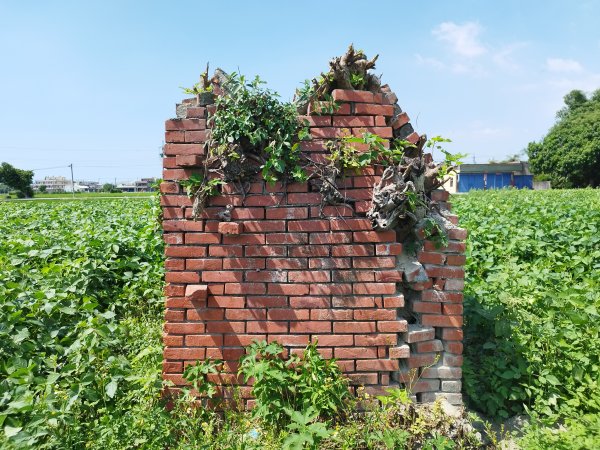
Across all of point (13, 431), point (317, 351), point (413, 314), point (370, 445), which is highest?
point (413, 314)

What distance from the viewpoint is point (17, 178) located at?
5266cm

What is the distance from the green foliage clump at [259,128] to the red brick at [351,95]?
335 mm

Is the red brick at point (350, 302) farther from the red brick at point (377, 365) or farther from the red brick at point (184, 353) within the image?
the red brick at point (184, 353)

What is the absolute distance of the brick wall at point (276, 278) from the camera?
9.76ft

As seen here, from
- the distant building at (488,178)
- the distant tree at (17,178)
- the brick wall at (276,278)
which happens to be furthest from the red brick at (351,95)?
the distant tree at (17,178)

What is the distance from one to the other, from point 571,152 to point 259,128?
45109 millimetres

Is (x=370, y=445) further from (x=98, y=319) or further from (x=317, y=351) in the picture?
(x=98, y=319)

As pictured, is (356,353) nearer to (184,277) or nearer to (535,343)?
(184,277)

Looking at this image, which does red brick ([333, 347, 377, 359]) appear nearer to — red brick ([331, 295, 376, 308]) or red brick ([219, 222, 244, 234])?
red brick ([331, 295, 376, 308])

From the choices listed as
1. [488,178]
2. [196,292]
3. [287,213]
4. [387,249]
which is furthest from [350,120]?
[488,178]

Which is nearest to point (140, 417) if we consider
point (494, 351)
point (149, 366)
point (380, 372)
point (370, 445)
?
point (149, 366)

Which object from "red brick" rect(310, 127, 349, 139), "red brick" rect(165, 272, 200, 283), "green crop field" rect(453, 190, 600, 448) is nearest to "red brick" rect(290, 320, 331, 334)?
"red brick" rect(165, 272, 200, 283)

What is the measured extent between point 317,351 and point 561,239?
5.15m

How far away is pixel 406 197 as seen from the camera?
9.63 feet
